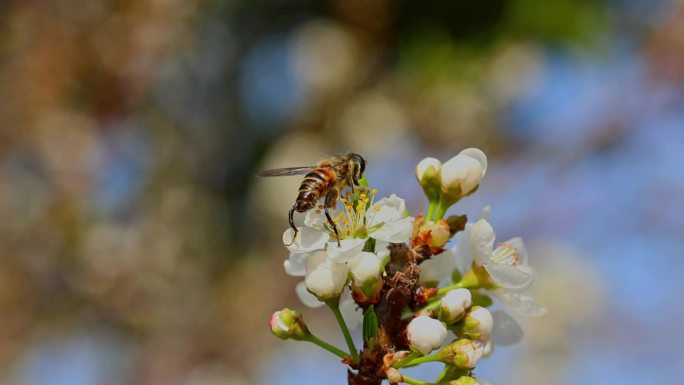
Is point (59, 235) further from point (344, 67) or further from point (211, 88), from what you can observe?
point (344, 67)

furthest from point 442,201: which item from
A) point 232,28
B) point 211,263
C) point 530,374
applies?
point 232,28

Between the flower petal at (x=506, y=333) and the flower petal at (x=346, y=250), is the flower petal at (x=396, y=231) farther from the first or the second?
the flower petal at (x=506, y=333)

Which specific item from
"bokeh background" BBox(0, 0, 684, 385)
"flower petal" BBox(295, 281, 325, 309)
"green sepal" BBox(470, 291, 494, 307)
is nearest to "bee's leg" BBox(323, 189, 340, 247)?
"flower petal" BBox(295, 281, 325, 309)

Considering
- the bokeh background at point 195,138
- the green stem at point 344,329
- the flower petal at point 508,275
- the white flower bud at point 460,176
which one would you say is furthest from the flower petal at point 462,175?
the bokeh background at point 195,138

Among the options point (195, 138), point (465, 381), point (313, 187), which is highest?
point (195, 138)

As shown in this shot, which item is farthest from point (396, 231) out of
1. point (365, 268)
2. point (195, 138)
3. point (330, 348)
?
point (195, 138)

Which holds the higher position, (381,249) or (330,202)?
Answer: (330,202)

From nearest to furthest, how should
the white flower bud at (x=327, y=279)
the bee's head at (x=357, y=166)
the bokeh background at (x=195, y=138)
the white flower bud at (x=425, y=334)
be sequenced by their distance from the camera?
the white flower bud at (x=425, y=334)
the white flower bud at (x=327, y=279)
the bee's head at (x=357, y=166)
the bokeh background at (x=195, y=138)

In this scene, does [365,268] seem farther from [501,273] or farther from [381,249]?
[501,273]
